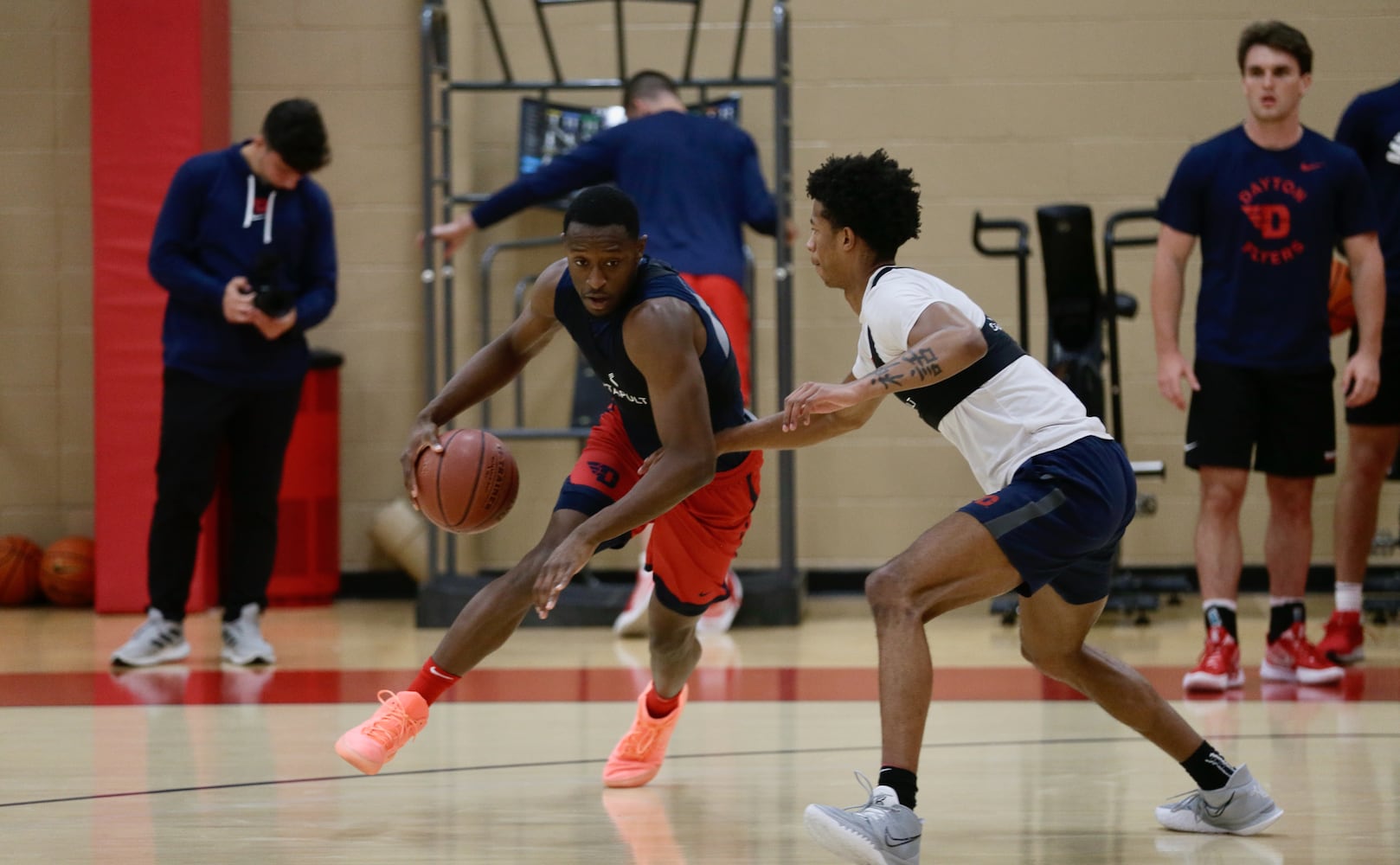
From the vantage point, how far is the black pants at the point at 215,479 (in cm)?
517

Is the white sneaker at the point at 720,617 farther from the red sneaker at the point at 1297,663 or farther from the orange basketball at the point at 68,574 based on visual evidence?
the orange basketball at the point at 68,574

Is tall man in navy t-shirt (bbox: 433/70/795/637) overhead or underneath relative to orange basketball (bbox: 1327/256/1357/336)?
overhead

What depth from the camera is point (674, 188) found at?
19.3 ft

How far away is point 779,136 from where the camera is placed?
6184mm

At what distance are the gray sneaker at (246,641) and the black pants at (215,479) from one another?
0.03 m

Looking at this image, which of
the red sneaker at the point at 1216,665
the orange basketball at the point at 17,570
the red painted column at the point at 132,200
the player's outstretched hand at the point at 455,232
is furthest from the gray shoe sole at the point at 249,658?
the red sneaker at the point at 1216,665

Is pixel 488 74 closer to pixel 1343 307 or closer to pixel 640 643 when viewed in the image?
pixel 640 643

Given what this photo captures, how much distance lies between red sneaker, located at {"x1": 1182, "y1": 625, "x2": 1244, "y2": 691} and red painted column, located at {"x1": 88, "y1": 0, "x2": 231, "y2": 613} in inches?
159

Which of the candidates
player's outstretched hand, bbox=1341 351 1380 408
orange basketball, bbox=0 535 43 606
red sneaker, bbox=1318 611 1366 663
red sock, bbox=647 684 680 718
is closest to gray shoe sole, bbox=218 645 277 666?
orange basketball, bbox=0 535 43 606

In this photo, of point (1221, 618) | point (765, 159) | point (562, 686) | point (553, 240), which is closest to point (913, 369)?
point (1221, 618)

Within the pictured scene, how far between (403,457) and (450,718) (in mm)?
1151

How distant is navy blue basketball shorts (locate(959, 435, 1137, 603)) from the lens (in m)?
2.79

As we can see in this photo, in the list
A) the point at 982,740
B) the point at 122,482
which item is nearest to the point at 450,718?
the point at 982,740

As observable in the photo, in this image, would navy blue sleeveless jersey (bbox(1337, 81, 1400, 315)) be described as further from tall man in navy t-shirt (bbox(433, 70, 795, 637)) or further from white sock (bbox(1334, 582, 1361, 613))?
tall man in navy t-shirt (bbox(433, 70, 795, 637))
